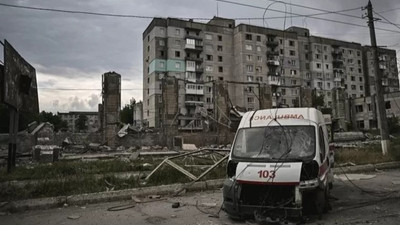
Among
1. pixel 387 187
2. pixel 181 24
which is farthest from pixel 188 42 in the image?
pixel 387 187

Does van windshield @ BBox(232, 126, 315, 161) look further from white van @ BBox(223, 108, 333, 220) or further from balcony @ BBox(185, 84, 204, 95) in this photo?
balcony @ BBox(185, 84, 204, 95)

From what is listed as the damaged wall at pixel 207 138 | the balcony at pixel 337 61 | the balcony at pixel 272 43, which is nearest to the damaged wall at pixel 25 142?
the damaged wall at pixel 207 138

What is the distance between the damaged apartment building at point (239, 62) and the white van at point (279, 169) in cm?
4750

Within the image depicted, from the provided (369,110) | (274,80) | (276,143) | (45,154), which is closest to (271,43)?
(274,80)

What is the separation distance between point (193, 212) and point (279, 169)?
2.34 meters

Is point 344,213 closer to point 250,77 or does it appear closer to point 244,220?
point 244,220

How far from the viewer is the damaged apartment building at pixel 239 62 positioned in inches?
2456

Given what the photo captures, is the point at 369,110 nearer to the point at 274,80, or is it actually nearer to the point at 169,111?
the point at 274,80

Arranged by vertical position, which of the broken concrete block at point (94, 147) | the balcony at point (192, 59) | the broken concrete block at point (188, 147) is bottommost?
the broken concrete block at point (188, 147)

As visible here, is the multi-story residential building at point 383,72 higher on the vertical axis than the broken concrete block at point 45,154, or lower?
higher

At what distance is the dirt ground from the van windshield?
1.27m

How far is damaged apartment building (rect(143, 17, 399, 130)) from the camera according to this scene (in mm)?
62375

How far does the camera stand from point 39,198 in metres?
8.25

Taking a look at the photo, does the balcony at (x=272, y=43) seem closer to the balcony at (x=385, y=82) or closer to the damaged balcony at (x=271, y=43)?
the damaged balcony at (x=271, y=43)
